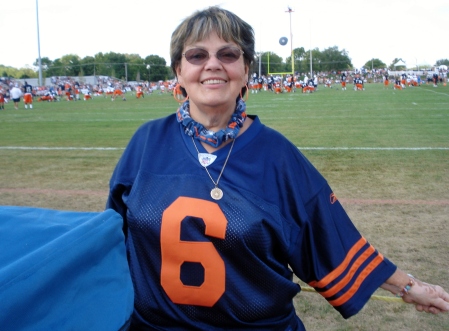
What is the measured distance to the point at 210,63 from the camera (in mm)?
2219

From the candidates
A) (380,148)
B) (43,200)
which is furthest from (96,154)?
(380,148)

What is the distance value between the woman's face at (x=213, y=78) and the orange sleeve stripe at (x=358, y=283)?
898 mm

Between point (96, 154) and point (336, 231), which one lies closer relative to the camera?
point (336, 231)

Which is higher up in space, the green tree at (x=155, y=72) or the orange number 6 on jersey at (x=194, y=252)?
the green tree at (x=155, y=72)

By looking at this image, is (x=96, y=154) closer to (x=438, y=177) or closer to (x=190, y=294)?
(x=438, y=177)

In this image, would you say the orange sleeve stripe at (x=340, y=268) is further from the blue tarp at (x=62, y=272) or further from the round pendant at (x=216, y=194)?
the blue tarp at (x=62, y=272)

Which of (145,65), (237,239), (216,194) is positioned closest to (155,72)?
(145,65)

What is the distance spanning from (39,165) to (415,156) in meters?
6.61

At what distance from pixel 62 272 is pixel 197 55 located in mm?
1217

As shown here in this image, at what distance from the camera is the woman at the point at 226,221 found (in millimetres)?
2004

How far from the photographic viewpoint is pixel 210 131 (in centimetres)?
222

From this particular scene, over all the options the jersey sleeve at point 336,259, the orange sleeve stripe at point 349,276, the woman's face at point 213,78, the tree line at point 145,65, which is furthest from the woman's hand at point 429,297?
the tree line at point 145,65

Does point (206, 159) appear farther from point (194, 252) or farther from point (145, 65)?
point (145, 65)

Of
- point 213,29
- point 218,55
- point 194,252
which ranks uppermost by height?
point 213,29
